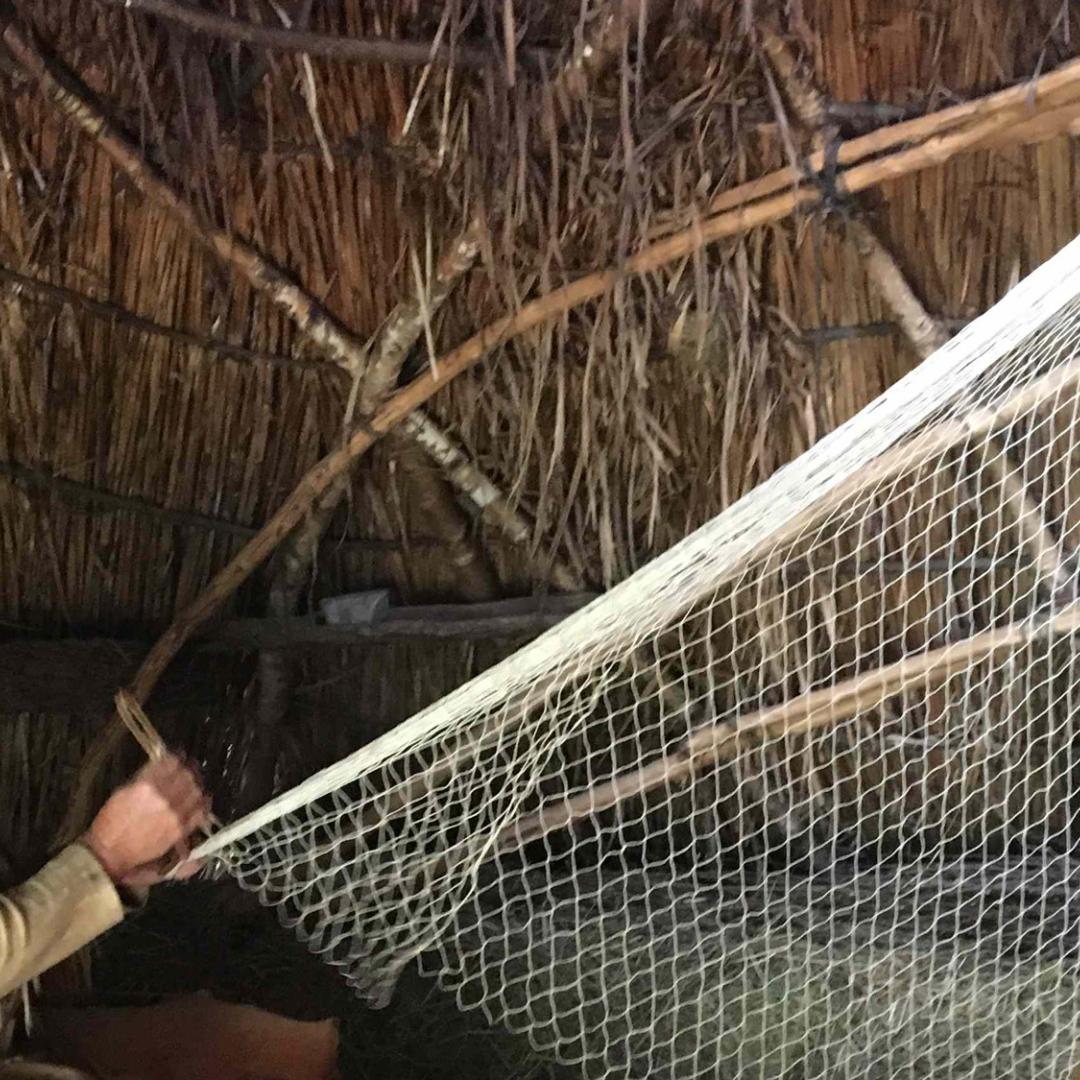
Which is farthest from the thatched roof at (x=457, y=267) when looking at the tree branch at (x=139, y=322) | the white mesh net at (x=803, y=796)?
the white mesh net at (x=803, y=796)

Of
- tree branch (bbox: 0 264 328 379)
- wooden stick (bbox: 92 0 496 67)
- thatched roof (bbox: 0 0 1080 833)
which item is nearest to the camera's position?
wooden stick (bbox: 92 0 496 67)

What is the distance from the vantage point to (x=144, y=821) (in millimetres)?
971

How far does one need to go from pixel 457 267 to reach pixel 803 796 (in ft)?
3.57

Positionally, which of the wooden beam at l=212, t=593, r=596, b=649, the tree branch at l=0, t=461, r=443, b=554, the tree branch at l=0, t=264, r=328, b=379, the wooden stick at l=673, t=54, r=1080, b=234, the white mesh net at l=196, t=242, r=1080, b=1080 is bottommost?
the white mesh net at l=196, t=242, r=1080, b=1080

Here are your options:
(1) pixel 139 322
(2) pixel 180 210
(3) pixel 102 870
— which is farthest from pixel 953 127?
(3) pixel 102 870

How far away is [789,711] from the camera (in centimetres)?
145

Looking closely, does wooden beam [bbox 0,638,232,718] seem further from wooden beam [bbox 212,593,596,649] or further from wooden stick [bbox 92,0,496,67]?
wooden stick [bbox 92,0,496,67]

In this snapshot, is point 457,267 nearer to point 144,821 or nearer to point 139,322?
point 139,322

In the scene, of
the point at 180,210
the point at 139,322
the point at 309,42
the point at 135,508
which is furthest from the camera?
the point at 135,508

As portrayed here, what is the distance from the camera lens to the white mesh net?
1116mm

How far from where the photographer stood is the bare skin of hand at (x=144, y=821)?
0.97m

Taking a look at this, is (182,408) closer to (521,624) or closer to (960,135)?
(521,624)

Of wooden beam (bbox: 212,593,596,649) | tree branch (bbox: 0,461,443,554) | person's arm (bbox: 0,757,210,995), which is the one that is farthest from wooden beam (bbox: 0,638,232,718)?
person's arm (bbox: 0,757,210,995)

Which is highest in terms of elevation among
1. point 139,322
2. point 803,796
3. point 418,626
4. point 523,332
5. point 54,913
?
point 139,322
